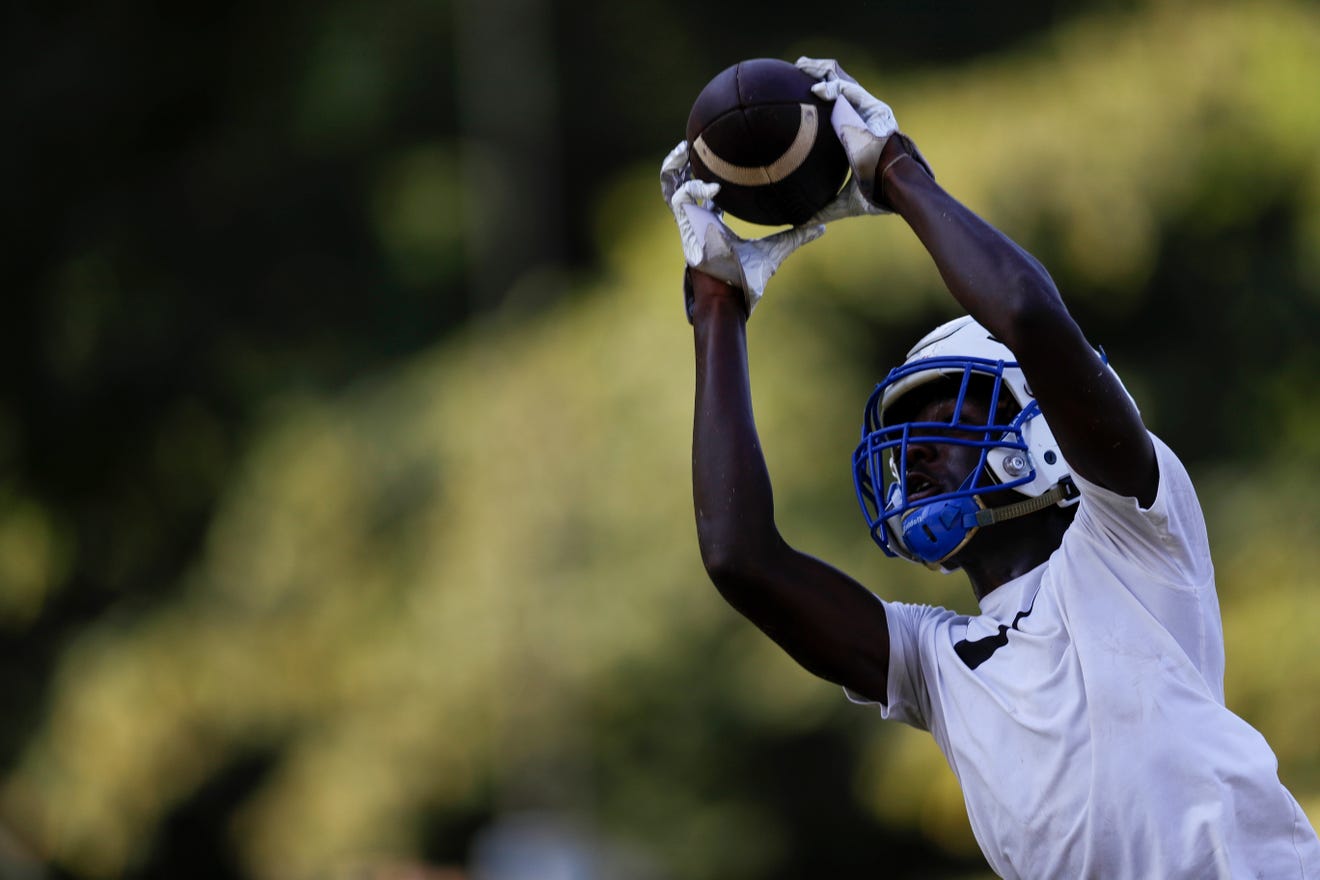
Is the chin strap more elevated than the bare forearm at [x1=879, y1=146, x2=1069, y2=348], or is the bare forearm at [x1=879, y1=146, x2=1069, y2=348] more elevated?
the bare forearm at [x1=879, y1=146, x2=1069, y2=348]

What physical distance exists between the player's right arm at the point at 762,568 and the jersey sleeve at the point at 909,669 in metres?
0.02

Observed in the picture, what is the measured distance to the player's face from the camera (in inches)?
124

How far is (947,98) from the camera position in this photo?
9.85 m

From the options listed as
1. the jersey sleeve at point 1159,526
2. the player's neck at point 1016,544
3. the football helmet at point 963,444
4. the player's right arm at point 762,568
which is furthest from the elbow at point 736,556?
the jersey sleeve at point 1159,526

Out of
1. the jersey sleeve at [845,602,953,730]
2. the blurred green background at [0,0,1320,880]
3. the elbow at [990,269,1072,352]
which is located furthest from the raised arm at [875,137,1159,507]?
the blurred green background at [0,0,1320,880]

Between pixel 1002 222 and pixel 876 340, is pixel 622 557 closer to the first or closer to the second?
pixel 876 340

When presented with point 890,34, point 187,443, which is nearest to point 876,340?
point 890,34

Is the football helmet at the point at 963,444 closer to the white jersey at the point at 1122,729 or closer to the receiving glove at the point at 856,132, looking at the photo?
the white jersey at the point at 1122,729

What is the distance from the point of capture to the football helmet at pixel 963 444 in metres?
3.09

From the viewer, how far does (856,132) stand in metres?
3.06

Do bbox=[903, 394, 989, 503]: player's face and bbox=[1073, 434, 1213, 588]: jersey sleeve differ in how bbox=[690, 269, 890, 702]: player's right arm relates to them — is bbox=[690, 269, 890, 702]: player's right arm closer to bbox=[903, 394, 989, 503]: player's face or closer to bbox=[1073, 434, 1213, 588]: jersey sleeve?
bbox=[903, 394, 989, 503]: player's face

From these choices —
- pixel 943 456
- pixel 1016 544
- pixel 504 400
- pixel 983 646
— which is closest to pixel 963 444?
pixel 943 456

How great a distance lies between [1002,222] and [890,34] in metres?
1.52

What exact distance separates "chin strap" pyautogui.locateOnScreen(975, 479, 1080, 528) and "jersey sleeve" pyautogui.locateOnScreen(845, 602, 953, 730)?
23cm
